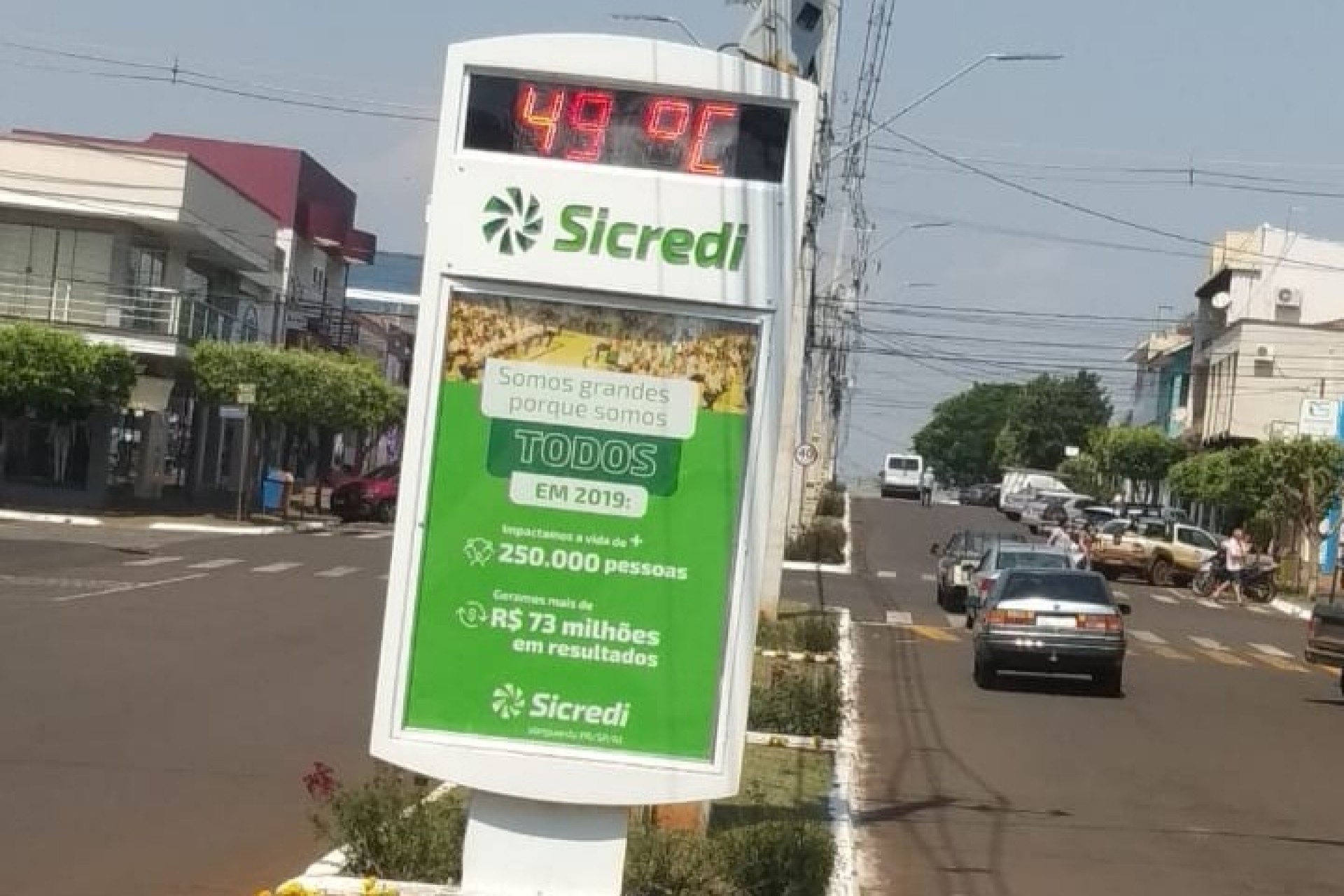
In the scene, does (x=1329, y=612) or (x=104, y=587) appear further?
(x=104, y=587)

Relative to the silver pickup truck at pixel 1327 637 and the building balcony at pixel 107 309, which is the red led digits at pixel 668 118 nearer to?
the silver pickup truck at pixel 1327 637

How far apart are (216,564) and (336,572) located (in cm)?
210

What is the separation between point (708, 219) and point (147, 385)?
44.4m

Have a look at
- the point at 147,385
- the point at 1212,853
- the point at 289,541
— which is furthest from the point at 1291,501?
the point at 1212,853

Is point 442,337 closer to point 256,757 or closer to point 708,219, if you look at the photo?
point 708,219

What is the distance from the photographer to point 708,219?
8797mm

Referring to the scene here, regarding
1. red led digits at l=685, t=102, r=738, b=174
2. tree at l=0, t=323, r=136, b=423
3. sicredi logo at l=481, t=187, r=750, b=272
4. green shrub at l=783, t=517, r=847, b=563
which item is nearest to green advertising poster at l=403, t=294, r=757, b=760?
sicredi logo at l=481, t=187, r=750, b=272

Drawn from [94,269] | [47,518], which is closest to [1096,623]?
[47,518]

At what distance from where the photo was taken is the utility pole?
1214 centimetres

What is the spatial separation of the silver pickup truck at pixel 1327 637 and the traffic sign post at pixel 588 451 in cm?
1703

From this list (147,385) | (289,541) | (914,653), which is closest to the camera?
(914,653)

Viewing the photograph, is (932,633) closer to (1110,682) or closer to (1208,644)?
(1208,644)

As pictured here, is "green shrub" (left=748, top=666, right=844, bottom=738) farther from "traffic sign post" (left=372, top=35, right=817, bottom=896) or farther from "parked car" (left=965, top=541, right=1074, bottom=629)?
"parked car" (left=965, top=541, right=1074, bottom=629)

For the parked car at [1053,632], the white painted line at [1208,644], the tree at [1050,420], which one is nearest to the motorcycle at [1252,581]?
the white painted line at [1208,644]
